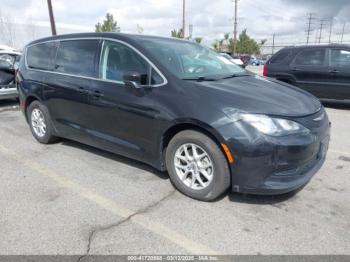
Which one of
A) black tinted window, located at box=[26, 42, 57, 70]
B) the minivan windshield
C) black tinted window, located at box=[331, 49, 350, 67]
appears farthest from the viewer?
black tinted window, located at box=[331, 49, 350, 67]

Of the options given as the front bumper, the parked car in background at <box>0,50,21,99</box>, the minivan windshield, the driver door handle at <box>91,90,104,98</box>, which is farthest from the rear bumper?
the front bumper

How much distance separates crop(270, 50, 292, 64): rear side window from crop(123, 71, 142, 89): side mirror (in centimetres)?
684

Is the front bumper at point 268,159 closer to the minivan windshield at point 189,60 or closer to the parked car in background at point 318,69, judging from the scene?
the minivan windshield at point 189,60

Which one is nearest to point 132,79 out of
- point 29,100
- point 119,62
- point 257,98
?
point 119,62

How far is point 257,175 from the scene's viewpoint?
3.13 metres

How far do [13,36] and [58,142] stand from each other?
36.7 metres

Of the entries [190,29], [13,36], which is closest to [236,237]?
[13,36]

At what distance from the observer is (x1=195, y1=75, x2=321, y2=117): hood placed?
318 cm

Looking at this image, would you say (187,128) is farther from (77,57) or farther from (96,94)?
(77,57)

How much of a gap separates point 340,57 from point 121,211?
7.50 metres

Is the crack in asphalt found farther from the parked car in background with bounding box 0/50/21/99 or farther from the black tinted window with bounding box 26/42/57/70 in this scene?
the parked car in background with bounding box 0/50/21/99

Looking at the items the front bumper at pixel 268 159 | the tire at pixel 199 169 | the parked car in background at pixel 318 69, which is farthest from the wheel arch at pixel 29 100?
the parked car in background at pixel 318 69

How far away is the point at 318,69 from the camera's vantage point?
872 centimetres

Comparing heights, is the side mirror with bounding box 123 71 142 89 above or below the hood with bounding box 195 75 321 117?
above
